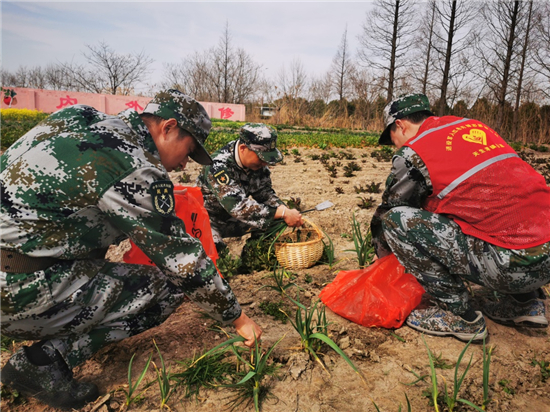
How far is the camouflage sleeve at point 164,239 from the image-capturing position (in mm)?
1543

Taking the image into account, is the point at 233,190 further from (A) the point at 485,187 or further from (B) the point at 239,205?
(A) the point at 485,187

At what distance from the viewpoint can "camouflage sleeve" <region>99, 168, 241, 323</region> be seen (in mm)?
1543

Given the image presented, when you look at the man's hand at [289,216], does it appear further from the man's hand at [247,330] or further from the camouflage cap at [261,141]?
the man's hand at [247,330]

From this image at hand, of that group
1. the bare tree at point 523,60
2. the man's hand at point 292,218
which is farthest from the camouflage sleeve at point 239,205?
the bare tree at point 523,60

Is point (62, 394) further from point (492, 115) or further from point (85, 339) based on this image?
point (492, 115)

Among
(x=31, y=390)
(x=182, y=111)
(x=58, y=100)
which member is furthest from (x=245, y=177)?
(x=58, y=100)

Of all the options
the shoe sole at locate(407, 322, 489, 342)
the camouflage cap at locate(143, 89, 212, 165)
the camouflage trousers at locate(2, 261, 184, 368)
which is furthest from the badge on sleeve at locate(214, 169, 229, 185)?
the shoe sole at locate(407, 322, 489, 342)

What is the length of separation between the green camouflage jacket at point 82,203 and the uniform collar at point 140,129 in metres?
0.13

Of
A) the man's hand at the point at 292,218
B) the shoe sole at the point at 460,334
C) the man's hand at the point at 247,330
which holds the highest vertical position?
the man's hand at the point at 292,218

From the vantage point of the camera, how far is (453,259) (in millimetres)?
2287

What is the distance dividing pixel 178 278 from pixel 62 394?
0.83 meters

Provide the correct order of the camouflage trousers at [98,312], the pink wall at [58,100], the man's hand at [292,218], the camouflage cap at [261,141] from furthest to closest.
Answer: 1. the pink wall at [58,100]
2. the man's hand at [292,218]
3. the camouflage cap at [261,141]
4. the camouflage trousers at [98,312]

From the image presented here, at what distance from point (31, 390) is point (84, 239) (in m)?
0.79

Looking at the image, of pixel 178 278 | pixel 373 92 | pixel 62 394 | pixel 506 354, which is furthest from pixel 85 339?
pixel 373 92
